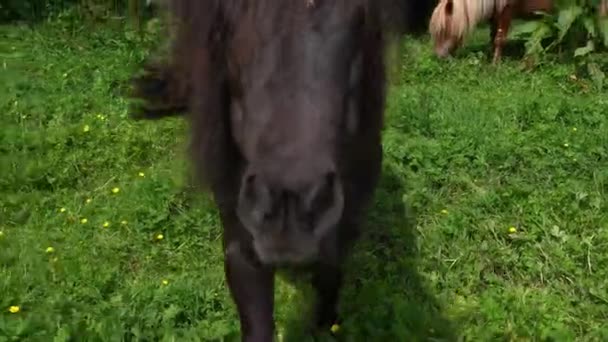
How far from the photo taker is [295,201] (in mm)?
1954

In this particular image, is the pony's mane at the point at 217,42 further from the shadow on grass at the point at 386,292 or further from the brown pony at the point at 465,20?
the brown pony at the point at 465,20

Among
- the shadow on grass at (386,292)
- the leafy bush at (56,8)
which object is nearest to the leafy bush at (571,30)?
the shadow on grass at (386,292)

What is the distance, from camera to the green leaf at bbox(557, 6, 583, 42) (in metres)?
7.75

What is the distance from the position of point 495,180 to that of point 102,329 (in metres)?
2.42

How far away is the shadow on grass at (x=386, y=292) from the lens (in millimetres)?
3471

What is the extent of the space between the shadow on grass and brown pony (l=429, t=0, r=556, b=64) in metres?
4.22

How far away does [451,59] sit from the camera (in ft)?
28.0

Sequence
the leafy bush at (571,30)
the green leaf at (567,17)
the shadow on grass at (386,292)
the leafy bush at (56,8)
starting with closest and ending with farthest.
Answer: the shadow on grass at (386,292) < the leafy bush at (571,30) < the green leaf at (567,17) < the leafy bush at (56,8)

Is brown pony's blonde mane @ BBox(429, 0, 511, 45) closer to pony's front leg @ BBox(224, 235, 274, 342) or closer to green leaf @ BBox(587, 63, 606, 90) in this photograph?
green leaf @ BBox(587, 63, 606, 90)

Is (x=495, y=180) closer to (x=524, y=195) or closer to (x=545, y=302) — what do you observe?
(x=524, y=195)

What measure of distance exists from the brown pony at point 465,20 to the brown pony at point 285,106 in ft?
20.3

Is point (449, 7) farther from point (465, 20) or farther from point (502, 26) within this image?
point (502, 26)

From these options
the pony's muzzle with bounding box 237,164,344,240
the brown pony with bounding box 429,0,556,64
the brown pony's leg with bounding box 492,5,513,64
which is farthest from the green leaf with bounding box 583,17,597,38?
the pony's muzzle with bounding box 237,164,344,240

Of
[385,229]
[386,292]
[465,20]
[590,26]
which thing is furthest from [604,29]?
[386,292]
